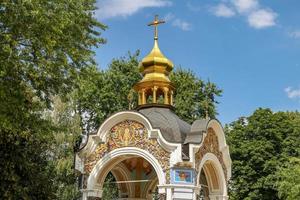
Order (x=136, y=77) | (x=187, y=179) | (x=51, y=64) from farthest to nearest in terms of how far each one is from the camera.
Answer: (x=136, y=77)
(x=187, y=179)
(x=51, y=64)

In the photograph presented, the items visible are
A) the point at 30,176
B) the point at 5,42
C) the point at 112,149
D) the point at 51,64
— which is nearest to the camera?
the point at 5,42

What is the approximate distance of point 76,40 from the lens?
11891 mm

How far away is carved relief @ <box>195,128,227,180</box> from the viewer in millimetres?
12319

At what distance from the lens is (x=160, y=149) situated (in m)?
12.2

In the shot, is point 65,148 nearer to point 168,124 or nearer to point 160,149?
point 168,124

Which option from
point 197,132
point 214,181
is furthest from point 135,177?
point 197,132

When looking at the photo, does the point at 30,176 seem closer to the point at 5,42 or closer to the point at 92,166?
the point at 92,166

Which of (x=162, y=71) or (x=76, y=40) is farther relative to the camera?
(x=162, y=71)

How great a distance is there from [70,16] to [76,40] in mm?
803

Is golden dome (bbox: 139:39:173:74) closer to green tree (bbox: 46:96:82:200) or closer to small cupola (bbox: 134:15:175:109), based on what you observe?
small cupola (bbox: 134:15:175:109)

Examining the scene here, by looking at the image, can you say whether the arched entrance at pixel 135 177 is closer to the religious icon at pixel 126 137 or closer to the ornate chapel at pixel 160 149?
the ornate chapel at pixel 160 149

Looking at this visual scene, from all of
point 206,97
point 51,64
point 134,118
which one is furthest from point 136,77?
point 51,64

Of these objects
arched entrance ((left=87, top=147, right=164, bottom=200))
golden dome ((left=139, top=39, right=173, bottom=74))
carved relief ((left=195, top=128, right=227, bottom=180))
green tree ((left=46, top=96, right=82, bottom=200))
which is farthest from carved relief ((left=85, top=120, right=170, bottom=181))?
green tree ((left=46, top=96, right=82, bottom=200))

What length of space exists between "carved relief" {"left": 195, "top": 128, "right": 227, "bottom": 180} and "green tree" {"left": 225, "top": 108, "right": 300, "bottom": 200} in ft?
45.5
